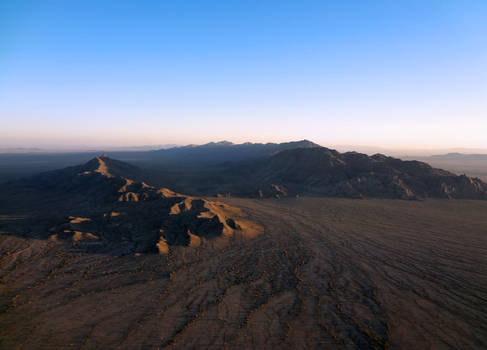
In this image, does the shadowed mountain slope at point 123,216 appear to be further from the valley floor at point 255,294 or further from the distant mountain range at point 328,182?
the valley floor at point 255,294

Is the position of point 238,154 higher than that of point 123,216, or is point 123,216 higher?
point 238,154

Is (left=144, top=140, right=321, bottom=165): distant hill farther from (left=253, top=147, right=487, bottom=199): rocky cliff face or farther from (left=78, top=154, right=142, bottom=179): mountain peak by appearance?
(left=78, top=154, right=142, bottom=179): mountain peak

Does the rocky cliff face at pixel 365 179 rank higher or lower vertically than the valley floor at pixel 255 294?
higher

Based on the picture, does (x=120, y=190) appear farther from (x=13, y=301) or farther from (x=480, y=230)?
(x=480, y=230)

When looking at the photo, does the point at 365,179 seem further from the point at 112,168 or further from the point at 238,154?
the point at 238,154

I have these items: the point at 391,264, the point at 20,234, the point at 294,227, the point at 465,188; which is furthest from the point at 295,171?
the point at 20,234

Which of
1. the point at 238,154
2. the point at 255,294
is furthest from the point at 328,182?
the point at 238,154

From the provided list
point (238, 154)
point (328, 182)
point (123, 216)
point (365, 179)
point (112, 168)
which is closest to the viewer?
point (123, 216)

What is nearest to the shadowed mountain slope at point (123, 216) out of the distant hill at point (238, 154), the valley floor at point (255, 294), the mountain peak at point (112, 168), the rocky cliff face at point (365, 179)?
the valley floor at point (255, 294)
